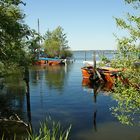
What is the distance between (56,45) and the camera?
122875mm

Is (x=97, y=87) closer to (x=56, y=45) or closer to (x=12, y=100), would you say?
(x=12, y=100)

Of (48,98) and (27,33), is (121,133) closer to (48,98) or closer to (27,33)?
(27,33)

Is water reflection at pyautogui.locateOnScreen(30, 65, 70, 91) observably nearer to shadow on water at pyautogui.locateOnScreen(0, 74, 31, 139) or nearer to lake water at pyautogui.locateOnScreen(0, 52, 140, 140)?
lake water at pyautogui.locateOnScreen(0, 52, 140, 140)

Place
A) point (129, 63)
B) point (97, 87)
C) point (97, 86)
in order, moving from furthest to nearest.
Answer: point (97, 86), point (97, 87), point (129, 63)

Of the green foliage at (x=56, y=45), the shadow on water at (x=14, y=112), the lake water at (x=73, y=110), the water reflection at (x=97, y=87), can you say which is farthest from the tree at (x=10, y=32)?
the green foliage at (x=56, y=45)

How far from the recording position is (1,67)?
68.3ft

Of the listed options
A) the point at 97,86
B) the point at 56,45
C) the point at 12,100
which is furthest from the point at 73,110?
the point at 56,45

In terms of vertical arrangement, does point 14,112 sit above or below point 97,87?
above

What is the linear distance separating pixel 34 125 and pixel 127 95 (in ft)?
35.8

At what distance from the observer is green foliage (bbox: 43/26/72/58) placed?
122m

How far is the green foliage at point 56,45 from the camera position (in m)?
122

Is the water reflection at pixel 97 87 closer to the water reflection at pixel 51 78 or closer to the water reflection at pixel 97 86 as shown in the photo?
the water reflection at pixel 97 86

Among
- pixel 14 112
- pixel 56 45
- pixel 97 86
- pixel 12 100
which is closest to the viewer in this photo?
pixel 14 112

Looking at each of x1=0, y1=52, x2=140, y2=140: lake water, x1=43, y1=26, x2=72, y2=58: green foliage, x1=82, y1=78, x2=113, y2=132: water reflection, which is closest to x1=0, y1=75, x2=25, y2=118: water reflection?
x1=0, y1=52, x2=140, y2=140: lake water
